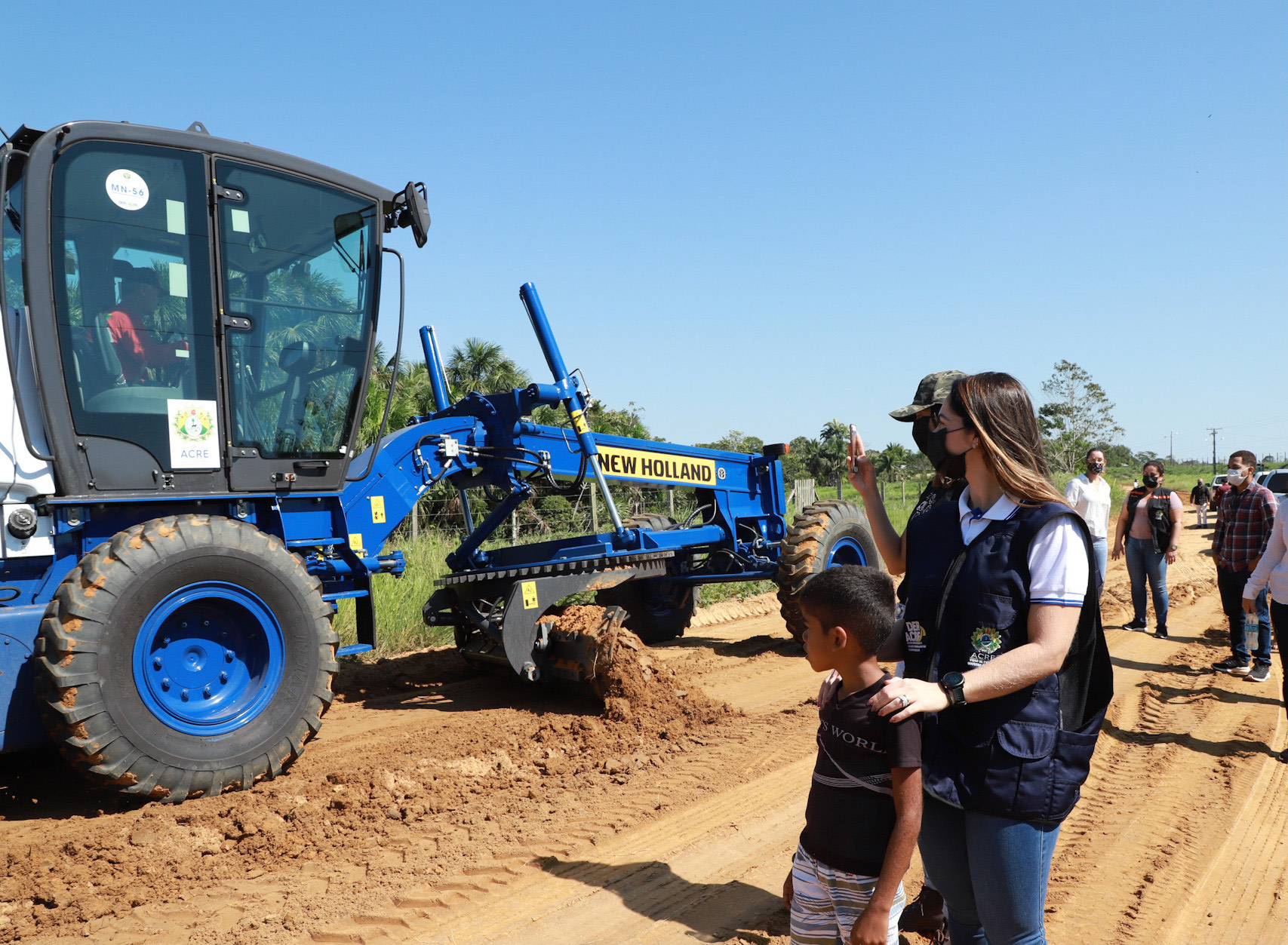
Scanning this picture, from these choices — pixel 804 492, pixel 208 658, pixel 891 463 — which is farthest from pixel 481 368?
pixel 891 463

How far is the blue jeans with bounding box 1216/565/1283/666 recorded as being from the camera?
7.34 metres

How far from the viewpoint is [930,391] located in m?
3.76

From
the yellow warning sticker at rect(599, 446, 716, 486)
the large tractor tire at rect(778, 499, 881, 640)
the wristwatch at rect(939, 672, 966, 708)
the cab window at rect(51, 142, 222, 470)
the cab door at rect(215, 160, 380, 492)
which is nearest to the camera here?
the wristwatch at rect(939, 672, 966, 708)

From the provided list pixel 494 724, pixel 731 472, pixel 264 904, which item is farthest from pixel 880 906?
pixel 731 472

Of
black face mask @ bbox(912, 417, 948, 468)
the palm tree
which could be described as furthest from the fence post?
black face mask @ bbox(912, 417, 948, 468)

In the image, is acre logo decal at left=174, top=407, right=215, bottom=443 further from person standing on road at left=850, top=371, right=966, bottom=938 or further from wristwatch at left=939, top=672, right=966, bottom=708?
wristwatch at left=939, top=672, right=966, bottom=708

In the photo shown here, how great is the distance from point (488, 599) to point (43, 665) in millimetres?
3200

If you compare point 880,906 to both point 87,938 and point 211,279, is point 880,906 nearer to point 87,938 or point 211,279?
point 87,938

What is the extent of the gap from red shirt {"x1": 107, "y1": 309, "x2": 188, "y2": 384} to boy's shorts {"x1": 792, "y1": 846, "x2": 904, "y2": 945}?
4.28 meters

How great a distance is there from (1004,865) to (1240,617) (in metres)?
6.89

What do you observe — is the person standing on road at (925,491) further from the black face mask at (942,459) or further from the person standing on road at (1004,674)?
the person standing on road at (1004,674)

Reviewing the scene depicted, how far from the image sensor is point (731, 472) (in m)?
9.05

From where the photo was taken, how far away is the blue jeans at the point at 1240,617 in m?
7.34

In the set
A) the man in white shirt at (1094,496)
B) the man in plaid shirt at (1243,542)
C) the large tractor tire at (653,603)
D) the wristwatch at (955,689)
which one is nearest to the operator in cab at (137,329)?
the wristwatch at (955,689)
